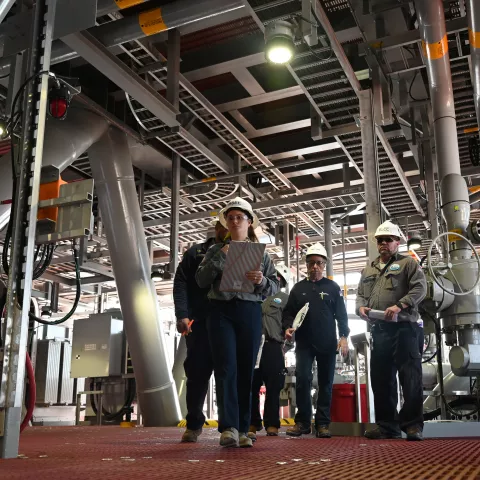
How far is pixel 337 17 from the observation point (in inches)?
248

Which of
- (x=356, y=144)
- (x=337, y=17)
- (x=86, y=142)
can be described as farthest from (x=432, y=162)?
(x=86, y=142)

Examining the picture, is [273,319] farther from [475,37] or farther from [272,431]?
[475,37]

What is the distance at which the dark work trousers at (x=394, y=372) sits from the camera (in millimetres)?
4172

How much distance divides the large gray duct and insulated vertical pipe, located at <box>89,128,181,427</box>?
1.23 ft

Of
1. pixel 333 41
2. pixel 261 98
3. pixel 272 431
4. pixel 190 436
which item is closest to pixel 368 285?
pixel 272 431

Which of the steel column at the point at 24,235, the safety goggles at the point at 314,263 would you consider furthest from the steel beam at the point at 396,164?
the steel column at the point at 24,235

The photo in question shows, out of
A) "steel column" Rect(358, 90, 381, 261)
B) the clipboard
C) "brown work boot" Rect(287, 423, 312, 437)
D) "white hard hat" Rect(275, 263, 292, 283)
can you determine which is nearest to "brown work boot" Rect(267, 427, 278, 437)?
"brown work boot" Rect(287, 423, 312, 437)

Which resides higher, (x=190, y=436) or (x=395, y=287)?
(x=395, y=287)

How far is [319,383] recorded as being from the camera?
16.0ft

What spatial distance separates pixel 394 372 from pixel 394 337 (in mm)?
282

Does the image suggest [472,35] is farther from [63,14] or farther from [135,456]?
[135,456]

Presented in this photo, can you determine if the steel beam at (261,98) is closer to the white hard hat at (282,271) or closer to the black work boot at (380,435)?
the white hard hat at (282,271)

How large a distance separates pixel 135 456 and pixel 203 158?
5779 mm

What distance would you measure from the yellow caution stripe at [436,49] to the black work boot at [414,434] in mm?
3531
